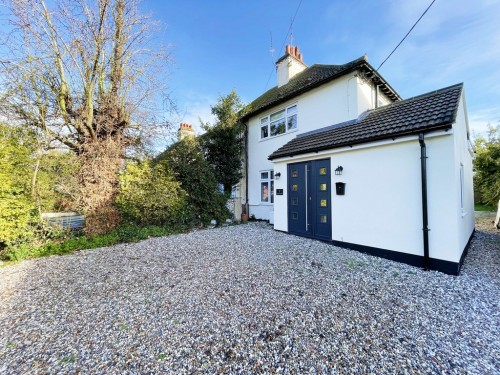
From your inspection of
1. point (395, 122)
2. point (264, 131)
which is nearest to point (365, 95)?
point (395, 122)

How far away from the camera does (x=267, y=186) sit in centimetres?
1168

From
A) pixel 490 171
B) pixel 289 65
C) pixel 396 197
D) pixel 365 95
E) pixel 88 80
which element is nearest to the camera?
pixel 396 197

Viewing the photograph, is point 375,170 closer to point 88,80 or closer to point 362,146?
point 362,146

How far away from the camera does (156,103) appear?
30.9ft

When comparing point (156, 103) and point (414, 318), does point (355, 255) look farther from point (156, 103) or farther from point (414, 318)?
point (156, 103)

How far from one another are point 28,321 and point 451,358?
558 centimetres

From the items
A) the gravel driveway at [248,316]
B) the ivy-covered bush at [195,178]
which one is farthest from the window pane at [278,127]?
the gravel driveway at [248,316]

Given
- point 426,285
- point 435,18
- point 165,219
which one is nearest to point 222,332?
point 426,285

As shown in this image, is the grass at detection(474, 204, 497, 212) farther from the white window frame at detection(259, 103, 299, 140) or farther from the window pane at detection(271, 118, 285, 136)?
the window pane at detection(271, 118, 285, 136)

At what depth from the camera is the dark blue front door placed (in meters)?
7.03

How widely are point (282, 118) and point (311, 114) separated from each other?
6.52 feet

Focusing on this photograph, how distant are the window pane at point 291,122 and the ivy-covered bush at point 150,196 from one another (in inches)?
235

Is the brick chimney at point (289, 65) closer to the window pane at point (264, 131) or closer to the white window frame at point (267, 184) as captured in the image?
the window pane at point (264, 131)

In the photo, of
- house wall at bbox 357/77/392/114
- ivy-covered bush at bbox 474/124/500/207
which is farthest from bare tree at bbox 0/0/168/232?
ivy-covered bush at bbox 474/124/500/207
